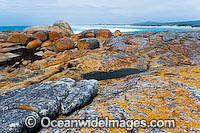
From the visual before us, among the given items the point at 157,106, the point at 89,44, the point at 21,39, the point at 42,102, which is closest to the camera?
the point at 157,106

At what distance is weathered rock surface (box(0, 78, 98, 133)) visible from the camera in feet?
7.89

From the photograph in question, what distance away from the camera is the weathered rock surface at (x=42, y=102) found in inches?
94.7

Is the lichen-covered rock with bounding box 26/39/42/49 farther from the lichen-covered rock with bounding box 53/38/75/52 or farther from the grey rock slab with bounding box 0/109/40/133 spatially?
the grey rock slab with bounding box 0/109/40/133

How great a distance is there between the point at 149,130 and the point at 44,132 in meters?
2.06

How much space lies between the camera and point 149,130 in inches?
84.5

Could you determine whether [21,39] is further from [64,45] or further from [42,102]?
[42,102]

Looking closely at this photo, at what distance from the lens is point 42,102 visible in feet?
9.35

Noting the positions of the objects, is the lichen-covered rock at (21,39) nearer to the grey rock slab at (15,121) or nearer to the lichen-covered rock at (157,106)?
the grey rock slab at (15,121)

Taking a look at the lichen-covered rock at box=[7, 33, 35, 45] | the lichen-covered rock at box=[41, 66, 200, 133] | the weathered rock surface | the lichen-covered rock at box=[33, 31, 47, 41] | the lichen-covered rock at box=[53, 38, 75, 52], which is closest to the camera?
the lichen-covered rock at box=[41, 66, 200, 133]

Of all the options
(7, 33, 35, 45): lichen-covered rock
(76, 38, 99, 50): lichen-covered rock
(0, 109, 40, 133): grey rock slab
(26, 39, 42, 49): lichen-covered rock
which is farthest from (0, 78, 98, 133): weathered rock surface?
(7, 33, 35, 45): lichen-covered rock

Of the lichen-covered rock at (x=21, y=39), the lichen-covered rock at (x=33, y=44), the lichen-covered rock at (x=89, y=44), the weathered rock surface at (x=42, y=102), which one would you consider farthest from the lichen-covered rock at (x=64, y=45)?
the weathered rock surface at (x=42, y=102)

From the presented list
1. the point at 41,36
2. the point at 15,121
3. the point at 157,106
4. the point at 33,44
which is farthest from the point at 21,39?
the point at 157,106

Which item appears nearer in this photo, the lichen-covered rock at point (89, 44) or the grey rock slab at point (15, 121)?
the grey rock slab at point (15, 121)

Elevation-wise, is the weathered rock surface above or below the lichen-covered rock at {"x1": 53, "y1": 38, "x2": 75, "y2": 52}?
below
